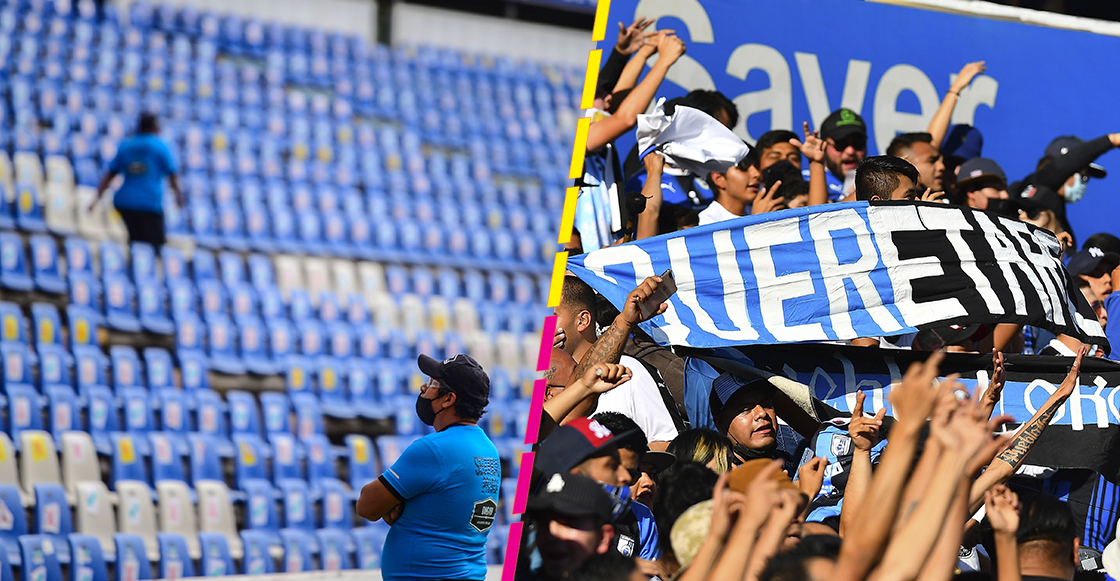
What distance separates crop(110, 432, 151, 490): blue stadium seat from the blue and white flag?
4909 millimetres

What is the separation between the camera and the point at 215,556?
6.96m

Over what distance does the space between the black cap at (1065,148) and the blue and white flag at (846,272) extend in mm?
2159

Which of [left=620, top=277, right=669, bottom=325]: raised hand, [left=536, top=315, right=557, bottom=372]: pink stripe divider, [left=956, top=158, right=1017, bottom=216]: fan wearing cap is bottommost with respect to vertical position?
[left=536, top=315, right=557, bottom=372]: pink stripe divider

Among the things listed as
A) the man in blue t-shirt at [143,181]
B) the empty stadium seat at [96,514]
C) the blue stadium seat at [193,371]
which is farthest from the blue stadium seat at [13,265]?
the empty stadium seat at [96,514]

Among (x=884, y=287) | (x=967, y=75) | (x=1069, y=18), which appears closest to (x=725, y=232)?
(x=884, y=287)

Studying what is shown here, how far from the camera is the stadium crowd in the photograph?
199 centimetres

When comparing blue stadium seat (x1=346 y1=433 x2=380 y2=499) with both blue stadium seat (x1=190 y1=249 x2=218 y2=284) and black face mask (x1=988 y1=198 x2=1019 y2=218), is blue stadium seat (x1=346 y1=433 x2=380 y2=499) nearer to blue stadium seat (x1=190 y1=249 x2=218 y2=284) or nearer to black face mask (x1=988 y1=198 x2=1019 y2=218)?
blue stadium seat (x1=190 y1=249 x2=218 y2=284)

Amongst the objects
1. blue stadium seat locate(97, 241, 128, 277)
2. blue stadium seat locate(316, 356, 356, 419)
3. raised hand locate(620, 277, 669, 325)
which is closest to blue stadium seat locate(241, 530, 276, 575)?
blue stadium seat locate(316, 356, 356, 419)

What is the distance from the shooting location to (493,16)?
621 inches

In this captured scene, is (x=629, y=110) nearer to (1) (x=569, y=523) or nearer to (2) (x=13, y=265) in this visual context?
(1) (x=569, y=523)

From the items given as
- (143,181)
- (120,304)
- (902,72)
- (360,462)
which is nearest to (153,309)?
(120,304)

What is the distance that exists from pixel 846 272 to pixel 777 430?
24.3 inches

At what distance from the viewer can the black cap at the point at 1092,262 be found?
478cm

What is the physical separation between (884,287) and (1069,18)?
3250 mm
